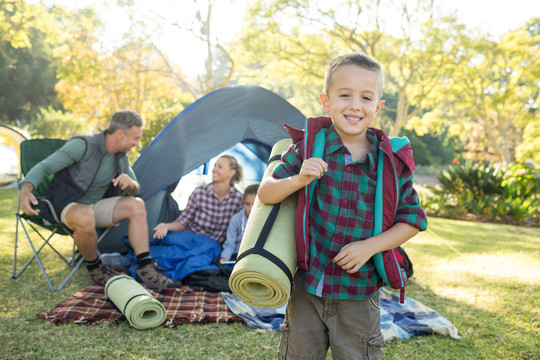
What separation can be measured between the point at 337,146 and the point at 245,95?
2.88 meters

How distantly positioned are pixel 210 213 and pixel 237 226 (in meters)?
0.36

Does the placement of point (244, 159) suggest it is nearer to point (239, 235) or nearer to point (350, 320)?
point (239, 235)

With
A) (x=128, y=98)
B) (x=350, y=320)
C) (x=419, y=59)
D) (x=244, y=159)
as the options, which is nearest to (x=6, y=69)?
(x=128, y=98)

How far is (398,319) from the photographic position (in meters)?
2.78

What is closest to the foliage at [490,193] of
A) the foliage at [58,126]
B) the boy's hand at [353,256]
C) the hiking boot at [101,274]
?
the hiking boot at [101,274]

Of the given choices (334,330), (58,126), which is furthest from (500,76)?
(58,126)

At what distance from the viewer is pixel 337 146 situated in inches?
60.2

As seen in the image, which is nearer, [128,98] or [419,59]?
[419,59]

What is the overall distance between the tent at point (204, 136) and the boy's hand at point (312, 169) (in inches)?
104

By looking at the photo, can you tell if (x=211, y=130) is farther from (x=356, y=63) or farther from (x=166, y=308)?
(x=356, y=63)

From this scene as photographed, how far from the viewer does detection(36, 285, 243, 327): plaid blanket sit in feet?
8.60

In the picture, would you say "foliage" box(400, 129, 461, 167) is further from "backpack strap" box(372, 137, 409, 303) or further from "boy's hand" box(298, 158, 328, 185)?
"boy's hand" box(298, 158, 328, 185)

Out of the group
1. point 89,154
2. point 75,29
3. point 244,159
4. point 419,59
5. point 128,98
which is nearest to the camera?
point 89,154

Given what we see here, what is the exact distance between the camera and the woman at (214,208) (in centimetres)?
400
